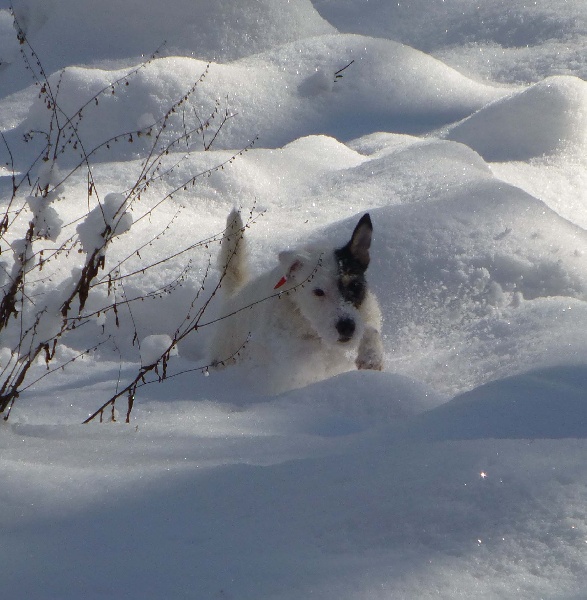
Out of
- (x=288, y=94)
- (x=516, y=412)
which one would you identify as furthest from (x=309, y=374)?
(x=288, y=94)

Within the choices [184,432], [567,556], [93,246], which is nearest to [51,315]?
[93,246]

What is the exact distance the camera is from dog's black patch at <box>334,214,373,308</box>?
3.61 meters

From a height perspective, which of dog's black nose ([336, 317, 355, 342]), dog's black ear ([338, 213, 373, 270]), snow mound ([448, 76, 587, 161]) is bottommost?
snow mound ([448, 76, 587, 161])

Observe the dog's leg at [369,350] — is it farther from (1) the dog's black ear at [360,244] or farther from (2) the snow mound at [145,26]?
(2) the snow mound at [145,26]

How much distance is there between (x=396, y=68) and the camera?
9.39 metres

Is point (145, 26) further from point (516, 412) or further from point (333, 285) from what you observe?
point (516, 412)

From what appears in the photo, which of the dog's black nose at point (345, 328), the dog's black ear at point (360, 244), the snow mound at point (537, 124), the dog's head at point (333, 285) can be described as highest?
the dog's black ear at point (360, 244)

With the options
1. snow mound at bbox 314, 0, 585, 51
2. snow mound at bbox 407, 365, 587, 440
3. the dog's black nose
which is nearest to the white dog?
the dog's black nose

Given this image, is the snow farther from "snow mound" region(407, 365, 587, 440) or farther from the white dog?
the white dog

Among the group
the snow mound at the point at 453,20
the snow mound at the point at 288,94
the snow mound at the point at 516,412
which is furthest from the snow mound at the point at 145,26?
the snow mound at the point at 516,412

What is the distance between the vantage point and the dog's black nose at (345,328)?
3504 millimetres

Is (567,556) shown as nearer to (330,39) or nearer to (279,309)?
(279,309)

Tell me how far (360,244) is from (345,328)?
0.46m

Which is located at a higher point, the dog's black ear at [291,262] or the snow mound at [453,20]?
the dog's black ear at [291,262]
